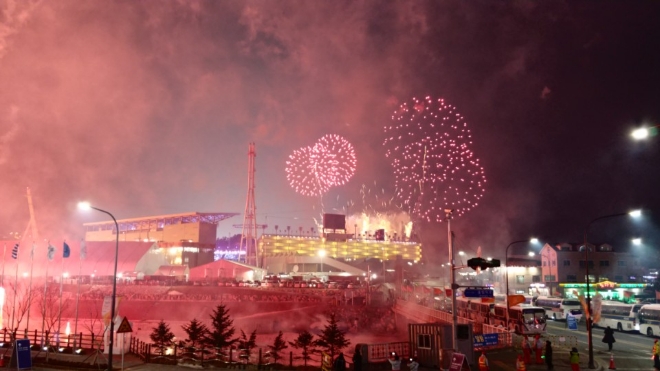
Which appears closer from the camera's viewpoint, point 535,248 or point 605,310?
point 605,310

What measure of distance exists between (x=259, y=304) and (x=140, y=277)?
90.7 ft

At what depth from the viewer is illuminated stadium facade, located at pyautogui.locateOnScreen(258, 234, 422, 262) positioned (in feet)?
398

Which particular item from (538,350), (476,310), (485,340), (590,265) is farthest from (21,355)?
(590,265)

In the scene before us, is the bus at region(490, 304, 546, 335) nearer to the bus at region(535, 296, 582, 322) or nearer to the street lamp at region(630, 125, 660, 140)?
the bus at region(535, 296, 582, 322)

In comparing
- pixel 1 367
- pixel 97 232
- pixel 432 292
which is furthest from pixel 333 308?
pixel 97 232

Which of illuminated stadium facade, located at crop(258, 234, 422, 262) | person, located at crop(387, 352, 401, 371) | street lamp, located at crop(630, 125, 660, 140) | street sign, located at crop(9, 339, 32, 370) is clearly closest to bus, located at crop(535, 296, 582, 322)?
person, located at crop(387, 352, 401, 371)

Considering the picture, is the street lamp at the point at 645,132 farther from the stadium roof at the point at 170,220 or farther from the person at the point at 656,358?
the stadium roof at the point at 170,220

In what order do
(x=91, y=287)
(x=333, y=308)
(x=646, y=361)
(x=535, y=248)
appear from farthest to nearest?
(x=535, y=248) < (x=91, y=287) < (x=333, y=308) < (x=646, y=361)

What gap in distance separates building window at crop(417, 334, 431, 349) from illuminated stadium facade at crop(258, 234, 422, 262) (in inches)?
3489

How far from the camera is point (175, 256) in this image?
364ft

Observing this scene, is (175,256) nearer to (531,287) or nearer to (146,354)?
(531,287)

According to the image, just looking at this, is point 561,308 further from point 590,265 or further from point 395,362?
point 590,265

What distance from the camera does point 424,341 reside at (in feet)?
75.8

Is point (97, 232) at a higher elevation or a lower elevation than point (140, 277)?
higher
